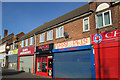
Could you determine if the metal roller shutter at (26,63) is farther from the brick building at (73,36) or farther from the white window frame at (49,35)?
the white window frame at (49,35)

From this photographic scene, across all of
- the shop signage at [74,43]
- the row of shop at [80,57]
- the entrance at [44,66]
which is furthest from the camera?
the entrance at [44,66]

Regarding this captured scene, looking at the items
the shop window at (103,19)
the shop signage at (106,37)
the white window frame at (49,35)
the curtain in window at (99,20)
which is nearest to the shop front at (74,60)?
the shop signage at (106,37)

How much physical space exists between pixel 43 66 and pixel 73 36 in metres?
6.74

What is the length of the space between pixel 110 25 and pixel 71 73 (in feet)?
19.5

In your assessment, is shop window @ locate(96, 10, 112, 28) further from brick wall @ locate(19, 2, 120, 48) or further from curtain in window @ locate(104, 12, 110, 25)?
brick wall @ locate(19, 2, 120, 48)

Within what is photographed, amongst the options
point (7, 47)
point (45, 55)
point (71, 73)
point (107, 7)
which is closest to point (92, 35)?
point (107, 7)

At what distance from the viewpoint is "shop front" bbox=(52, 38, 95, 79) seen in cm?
1073

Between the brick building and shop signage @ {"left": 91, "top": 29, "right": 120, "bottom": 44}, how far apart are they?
0.31m

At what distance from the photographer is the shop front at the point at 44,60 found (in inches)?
606

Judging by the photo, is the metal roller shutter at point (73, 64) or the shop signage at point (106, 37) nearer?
the shop signage at point (106, 37)

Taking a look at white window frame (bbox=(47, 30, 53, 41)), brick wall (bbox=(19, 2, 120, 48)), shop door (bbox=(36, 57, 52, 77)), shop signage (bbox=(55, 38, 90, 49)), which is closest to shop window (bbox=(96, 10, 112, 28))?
brick wall (bbox=(19, 2, 120, 48))

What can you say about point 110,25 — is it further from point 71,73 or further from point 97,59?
point 71,73

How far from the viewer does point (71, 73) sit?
12.3 metres

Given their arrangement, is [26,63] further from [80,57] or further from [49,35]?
[80,57]
